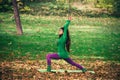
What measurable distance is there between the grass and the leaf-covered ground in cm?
53

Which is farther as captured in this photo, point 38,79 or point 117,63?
point 117,63

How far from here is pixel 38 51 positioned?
1039 cm

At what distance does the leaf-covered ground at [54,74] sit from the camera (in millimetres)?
8069

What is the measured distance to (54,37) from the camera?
35.3 ft

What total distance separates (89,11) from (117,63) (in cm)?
266

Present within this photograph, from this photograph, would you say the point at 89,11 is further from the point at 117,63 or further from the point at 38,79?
the point at 38,79

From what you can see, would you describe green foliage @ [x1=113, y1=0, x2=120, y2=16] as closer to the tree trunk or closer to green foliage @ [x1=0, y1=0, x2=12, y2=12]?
the tree trunk

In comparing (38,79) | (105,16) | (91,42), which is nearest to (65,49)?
(38,79)

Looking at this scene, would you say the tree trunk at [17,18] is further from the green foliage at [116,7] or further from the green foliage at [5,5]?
the green foliage at [116,7]

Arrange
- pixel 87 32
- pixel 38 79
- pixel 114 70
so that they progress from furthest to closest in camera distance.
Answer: pixel 87 32
pixel 114 70
pixel 38 79

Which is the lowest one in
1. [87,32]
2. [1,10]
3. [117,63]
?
[117,63]

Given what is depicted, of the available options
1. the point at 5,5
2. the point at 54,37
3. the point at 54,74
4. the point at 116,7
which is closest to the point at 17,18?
the point at 5,5

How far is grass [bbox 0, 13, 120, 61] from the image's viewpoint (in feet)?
33.6

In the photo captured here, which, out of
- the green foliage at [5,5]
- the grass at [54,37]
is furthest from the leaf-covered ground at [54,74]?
the green foliage at [5,5]
